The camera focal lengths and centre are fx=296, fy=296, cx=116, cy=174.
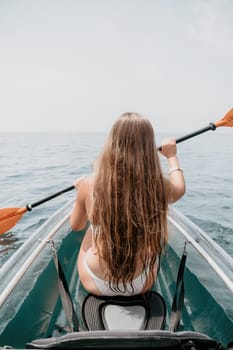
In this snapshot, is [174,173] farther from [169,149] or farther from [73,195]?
[73,195]

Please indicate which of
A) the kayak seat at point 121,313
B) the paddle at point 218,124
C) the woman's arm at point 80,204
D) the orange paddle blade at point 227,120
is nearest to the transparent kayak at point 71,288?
the kayak seat at point 121,313

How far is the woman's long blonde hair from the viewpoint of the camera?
4.35ft

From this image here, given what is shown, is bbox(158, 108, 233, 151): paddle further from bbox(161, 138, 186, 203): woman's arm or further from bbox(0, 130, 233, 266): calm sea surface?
bbox(161, 138, 186, 203): woman's arm

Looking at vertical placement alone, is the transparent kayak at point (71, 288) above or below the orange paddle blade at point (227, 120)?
below

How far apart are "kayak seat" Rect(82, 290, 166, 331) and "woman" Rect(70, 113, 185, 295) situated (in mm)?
62

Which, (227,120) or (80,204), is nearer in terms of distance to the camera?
(80,204)

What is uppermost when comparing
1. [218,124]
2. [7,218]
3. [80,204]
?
[218,124]

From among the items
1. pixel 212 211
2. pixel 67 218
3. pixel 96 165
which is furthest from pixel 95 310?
pixel 212 211

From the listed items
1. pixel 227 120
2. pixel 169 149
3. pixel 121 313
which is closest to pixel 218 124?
pixel 227 120

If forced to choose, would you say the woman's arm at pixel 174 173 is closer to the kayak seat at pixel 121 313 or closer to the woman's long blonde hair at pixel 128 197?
the woman's long blonde hair at pixel 128 197

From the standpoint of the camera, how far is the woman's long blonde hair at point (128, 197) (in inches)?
52.2

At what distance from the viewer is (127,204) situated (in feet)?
4.33

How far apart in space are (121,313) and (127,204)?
0.54 meters

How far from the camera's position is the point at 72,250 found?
2674mm
